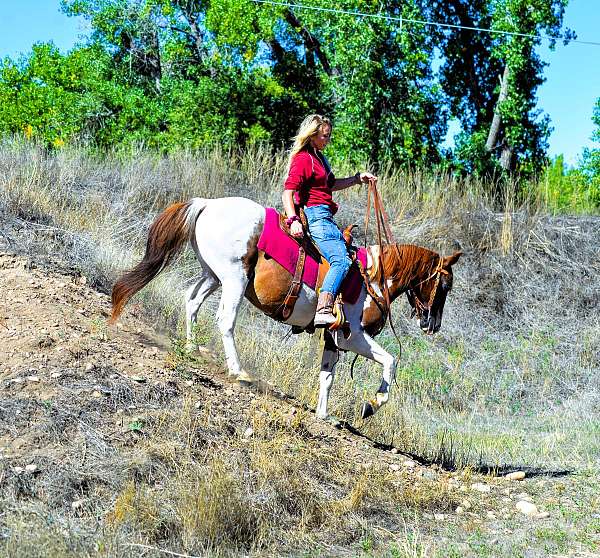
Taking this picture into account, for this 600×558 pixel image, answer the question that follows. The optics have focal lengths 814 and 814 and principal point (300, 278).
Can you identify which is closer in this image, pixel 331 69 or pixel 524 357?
pixel 524 357

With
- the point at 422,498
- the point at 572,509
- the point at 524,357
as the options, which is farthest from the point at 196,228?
the point at 524,357

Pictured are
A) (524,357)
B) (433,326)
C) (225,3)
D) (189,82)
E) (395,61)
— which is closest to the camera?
(433,326)

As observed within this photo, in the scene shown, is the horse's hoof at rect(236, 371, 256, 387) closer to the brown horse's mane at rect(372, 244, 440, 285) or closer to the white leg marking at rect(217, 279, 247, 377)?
the white leg marking at rect(217, 279, 247, 377)

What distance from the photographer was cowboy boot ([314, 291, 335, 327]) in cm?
745

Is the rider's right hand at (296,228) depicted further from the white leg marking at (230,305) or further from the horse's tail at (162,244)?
the horse's tail at (162,244)

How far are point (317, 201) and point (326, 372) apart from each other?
1.67 metres

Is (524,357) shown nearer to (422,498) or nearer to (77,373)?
(422,498)

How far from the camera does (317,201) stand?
7.63 m

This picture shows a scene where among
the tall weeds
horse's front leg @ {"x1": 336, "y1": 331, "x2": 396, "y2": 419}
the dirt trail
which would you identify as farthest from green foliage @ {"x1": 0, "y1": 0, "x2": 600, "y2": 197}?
horse's front leg @ {"x1": 336, "y1": 331, "x2": 396, "y2": 419}

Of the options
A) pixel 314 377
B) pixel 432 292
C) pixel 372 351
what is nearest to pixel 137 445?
pixel 372 351

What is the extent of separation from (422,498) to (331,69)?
A: 18.2 metres

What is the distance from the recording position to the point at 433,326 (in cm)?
839

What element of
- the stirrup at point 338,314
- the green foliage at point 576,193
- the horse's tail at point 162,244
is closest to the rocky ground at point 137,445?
the horse's tail at point 162,244

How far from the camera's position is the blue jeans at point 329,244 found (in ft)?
24.6
